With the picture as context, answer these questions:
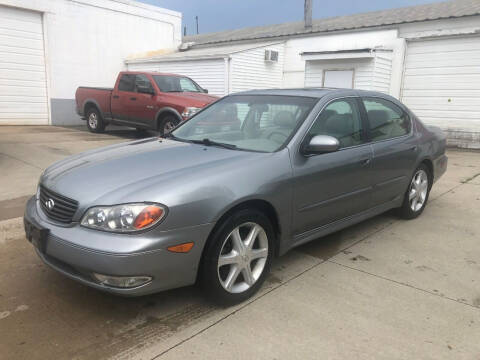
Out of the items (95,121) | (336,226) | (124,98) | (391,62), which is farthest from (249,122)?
(391,62)

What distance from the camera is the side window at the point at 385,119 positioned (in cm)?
438

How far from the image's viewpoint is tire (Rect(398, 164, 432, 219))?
5023 mm

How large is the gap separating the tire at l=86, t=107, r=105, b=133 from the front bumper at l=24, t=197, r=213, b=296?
1039cm

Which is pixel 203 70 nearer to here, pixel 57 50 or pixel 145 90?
pixel 145 90

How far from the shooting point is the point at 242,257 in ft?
10.0

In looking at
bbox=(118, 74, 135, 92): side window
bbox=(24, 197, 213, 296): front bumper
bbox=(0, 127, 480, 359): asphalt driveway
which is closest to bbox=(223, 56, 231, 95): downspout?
bbox=(118, 74, 135, 92): side window

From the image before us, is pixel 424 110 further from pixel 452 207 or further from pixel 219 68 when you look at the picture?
pixel 452 207

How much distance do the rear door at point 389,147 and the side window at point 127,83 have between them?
8.26m

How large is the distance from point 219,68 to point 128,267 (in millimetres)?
13203

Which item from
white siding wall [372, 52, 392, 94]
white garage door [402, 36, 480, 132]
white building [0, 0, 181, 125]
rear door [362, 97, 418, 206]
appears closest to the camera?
rear door [362, 97, 418, 206]

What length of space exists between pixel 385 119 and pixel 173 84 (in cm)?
764

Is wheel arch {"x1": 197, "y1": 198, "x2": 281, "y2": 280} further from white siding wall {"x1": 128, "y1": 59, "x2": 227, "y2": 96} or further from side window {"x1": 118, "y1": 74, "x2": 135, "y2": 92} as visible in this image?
white siding wall {"x1": 128, "y1": 59, "x2": 227, "y2": 96}

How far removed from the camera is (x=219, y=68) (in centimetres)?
1491

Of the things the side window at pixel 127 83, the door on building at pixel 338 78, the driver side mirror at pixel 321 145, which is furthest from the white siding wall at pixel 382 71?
the driver side mirror at pixel 321 145
